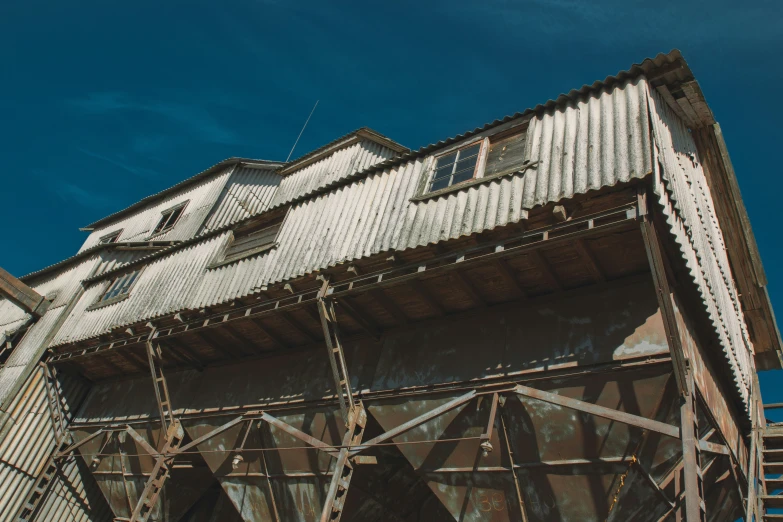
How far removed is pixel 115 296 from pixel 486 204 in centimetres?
1265

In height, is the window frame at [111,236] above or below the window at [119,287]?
above

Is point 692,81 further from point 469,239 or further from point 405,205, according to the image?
point 405,205

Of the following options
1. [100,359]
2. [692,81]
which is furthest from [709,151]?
[100,359]

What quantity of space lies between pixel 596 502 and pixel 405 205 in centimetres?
A: 597

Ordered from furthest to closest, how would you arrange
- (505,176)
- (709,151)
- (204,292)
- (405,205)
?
(204,292) → (709,151) → (405,205) → (505,176)

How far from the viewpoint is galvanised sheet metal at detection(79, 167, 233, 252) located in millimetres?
19453

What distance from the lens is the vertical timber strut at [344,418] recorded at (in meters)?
7.83

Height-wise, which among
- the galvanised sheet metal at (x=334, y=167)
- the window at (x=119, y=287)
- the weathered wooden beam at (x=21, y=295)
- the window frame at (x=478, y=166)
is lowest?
the weathered wooden beam at (x=21, y=295)

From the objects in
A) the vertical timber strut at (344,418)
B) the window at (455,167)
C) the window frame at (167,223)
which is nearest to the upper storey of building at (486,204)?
the window at (455,167)

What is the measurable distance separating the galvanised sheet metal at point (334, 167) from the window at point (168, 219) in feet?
20.0

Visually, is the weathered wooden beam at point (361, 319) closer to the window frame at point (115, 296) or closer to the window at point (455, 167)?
the window at point (455, 167)

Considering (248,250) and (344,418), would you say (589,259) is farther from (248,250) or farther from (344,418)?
(248,250)

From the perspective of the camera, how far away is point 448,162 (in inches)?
426

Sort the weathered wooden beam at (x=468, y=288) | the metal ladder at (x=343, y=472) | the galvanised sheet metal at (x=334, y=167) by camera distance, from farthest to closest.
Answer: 1. the galvanised sheet metal at (x=334, y=167)
2. the weathered wooden beam at (x=468, y=288)
3. the metal ladder at (x=343, y=472)
